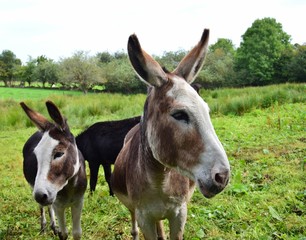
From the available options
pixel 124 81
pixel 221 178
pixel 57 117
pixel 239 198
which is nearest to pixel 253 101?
pixel 239 198

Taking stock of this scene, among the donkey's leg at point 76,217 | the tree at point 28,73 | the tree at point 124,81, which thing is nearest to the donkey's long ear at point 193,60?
the donkey's leg at point 76,217

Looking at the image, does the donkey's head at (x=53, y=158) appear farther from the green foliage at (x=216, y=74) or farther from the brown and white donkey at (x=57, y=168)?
the green foliage at (x=216, y=74)

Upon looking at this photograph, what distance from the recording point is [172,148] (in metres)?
1.91

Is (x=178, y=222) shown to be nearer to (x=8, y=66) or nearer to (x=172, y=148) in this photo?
(x=172, y=148)

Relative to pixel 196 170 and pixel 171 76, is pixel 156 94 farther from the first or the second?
pixel 196 170

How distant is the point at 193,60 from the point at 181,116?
50 centimetres

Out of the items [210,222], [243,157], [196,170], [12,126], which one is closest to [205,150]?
[196,170]

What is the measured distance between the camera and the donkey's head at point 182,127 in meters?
1.71

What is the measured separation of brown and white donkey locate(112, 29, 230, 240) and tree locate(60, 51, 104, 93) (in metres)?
41.4

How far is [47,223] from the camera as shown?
190 inches

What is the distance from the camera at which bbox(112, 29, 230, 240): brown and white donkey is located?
1746mm

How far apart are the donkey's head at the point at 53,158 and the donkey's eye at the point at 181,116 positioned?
1615 millimetres

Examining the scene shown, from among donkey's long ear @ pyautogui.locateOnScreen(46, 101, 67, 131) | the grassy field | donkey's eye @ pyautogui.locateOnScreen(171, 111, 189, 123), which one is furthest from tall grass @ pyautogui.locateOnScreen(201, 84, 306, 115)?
donkey's eye @ pyautogui.locateOnScreen(171, 111, 189, 123)

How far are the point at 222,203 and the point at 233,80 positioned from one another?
107 ft
